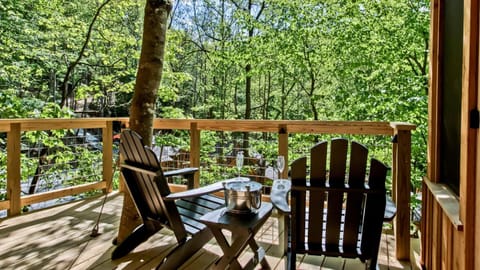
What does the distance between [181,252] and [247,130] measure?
1.68m

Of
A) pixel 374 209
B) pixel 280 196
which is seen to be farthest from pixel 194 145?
pixel 374 209

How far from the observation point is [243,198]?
1.95 m

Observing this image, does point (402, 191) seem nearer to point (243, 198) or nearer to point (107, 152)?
point (243, 198)

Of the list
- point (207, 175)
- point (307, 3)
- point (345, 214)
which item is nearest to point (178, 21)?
point (307, 3)

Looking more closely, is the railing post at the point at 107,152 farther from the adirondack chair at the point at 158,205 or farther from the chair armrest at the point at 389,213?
the chair armrest at the point at 389,213

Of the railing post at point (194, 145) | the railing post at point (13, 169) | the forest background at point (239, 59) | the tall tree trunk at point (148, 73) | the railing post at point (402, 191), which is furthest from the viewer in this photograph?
the forest background at point (239, 59)

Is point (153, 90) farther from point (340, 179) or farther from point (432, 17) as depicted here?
point (432, 17)

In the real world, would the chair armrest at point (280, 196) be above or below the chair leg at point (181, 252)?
above

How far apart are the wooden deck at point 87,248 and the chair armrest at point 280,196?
22.8 inches

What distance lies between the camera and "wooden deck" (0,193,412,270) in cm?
238

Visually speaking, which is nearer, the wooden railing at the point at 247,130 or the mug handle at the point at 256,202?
the mug handle at the point at 256,202

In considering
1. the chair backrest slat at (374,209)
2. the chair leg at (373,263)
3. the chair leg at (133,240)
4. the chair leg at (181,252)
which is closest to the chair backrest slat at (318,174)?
the chair backrest slat at (374,209)

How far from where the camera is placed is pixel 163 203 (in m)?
2.09

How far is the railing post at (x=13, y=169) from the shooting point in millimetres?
3396
